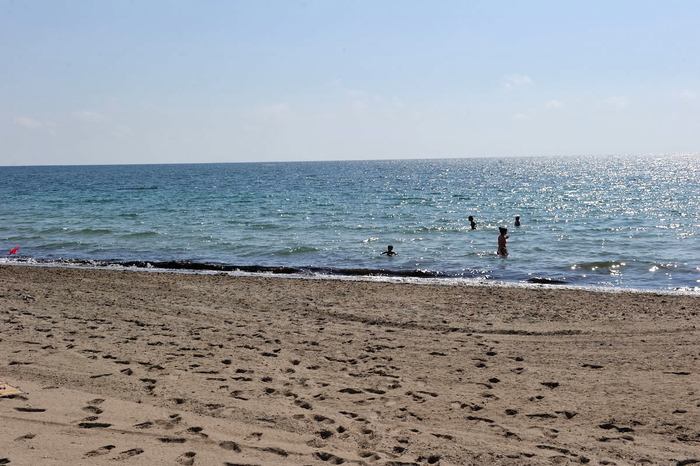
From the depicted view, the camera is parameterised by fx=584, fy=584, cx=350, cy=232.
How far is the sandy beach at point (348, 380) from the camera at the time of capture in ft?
18.6

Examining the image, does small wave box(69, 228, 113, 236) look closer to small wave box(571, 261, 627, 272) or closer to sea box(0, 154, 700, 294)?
sea box(0, 154, 700, 294)

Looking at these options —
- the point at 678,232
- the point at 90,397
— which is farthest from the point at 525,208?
the point at 90,397

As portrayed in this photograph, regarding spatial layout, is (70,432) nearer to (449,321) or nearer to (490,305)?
(449,321)

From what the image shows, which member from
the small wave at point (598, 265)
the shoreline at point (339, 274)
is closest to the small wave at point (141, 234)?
the shoreline at point (339, 274)

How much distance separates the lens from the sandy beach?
5672 millimetres

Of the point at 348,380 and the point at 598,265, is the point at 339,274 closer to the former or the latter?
the point at 598,265

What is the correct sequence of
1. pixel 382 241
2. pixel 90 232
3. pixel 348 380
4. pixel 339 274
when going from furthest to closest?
pixel 90 232, pixel 382 241, pixel 339 274, pixel 348 380

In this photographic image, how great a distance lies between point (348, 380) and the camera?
7730 millimetres

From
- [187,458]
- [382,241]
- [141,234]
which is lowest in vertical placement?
[187,458]

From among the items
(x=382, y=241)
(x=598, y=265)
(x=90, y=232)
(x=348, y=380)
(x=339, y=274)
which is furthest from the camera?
(x=90, y=232)

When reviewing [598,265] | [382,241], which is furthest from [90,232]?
[598,265]

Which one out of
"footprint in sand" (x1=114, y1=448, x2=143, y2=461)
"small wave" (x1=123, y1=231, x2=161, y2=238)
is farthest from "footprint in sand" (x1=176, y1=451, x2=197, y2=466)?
"small wave" (x1=123, y1=231, x2=161, y2=238)

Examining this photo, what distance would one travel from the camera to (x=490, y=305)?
1282cm

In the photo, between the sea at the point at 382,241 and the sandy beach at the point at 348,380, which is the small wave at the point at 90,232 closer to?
the sea at the point at 382,241
